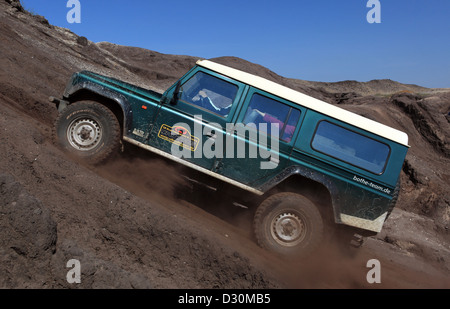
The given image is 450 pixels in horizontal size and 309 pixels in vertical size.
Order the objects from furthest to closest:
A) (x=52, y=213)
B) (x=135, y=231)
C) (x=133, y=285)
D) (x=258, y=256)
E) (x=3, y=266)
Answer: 1. (x=258, y=256)
2. (x=135, y=231)
3. (x=52, y=213)
4. (x=133, y=285)
5. (x=3, y=266)

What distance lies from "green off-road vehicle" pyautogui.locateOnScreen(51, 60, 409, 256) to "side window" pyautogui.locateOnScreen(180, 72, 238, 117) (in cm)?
1

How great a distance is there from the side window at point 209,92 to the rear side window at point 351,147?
133 cm

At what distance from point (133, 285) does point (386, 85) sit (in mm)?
61917

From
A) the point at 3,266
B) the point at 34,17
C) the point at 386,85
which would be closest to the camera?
the point at 3,266

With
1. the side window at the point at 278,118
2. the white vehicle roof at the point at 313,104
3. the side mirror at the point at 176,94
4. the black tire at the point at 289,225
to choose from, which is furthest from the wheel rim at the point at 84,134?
the black tire at the point at 289,225

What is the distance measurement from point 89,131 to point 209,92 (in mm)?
1844

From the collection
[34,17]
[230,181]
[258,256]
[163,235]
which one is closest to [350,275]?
[258,256]

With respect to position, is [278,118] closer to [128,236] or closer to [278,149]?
[278,149]

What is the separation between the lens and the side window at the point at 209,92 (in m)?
5.16

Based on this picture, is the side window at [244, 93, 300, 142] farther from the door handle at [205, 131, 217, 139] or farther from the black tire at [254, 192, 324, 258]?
the black tire at [254, 192, 324, 258]

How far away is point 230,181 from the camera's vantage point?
5133 mm

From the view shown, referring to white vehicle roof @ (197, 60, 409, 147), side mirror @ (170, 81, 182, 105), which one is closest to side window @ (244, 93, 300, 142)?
white vehicle roof @ (197, 60, 409, 147)

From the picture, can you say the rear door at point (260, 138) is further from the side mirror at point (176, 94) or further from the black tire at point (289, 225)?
the side mirror at point (176, 94)
